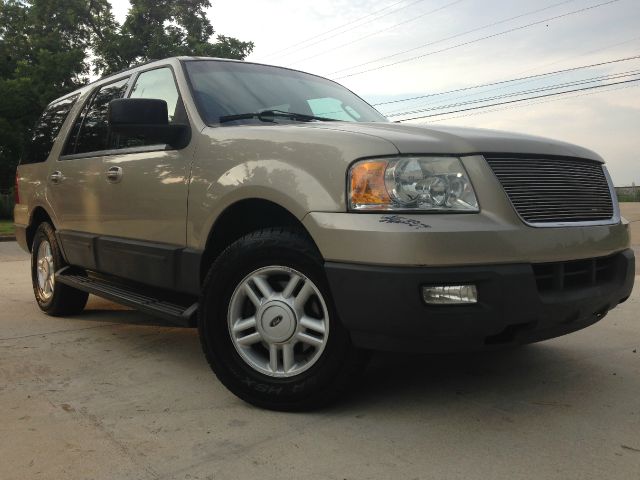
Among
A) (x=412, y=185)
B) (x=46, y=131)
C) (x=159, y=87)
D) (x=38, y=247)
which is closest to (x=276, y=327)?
(x=412, y=185)

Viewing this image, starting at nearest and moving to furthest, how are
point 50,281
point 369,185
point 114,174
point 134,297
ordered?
point 369,185
point 134,297
point 114,174
point 50,281

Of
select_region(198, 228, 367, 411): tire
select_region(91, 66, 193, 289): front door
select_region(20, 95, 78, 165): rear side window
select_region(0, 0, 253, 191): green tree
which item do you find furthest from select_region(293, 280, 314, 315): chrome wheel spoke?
select_region(0, 0, 253, 191): green tree

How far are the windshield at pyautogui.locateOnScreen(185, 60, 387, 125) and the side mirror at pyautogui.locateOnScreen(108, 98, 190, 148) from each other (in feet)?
0.73

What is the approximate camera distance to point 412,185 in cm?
241

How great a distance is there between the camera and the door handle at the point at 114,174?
3736 millimetres

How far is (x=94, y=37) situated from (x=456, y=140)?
104ft

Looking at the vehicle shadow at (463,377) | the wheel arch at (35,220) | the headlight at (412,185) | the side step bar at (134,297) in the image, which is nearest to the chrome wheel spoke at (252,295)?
the side step bar at (134,297)

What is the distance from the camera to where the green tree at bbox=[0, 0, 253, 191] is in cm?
2608

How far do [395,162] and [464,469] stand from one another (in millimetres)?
1200

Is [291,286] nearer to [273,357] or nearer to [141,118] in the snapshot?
[273,357]

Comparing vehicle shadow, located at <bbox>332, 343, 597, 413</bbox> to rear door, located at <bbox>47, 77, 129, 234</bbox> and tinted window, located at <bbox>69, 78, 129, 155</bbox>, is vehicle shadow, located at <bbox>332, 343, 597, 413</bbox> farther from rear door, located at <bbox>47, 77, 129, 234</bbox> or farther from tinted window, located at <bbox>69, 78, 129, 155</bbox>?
tinted window, located at <bbox>69, 78, 129, 155</bbox>

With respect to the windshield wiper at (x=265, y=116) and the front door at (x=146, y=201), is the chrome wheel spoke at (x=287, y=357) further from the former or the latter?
the windshield wiper at (x=265, y=116)

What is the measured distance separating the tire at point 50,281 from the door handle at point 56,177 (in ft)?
1.54

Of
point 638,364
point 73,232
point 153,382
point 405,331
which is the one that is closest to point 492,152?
point 405,331
